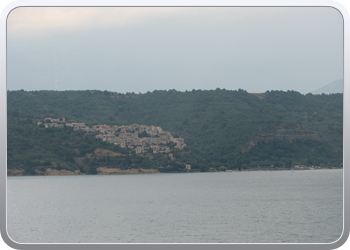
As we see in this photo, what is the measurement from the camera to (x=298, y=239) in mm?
11016

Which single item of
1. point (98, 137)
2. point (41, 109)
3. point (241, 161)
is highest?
point (41, 109)

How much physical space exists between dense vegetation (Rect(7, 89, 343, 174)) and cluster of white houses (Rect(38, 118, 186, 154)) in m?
1.15

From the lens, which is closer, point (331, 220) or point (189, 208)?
point (331, 220)

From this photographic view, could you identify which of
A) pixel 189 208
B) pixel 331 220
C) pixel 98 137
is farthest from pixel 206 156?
pixel 331 220

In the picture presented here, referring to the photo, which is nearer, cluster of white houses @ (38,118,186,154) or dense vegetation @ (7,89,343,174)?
dense vegetation @ (7,89,343,174)

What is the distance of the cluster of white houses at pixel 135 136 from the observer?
4688cm

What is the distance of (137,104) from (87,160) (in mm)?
19419

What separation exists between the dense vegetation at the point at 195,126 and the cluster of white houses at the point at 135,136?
115 centimetres

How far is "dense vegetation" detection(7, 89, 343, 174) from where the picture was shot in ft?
139

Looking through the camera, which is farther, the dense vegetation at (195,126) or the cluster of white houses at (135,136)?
the cluster of white houses at (135,136)

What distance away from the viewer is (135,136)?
49.7 meters

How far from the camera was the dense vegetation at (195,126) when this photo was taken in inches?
1662
